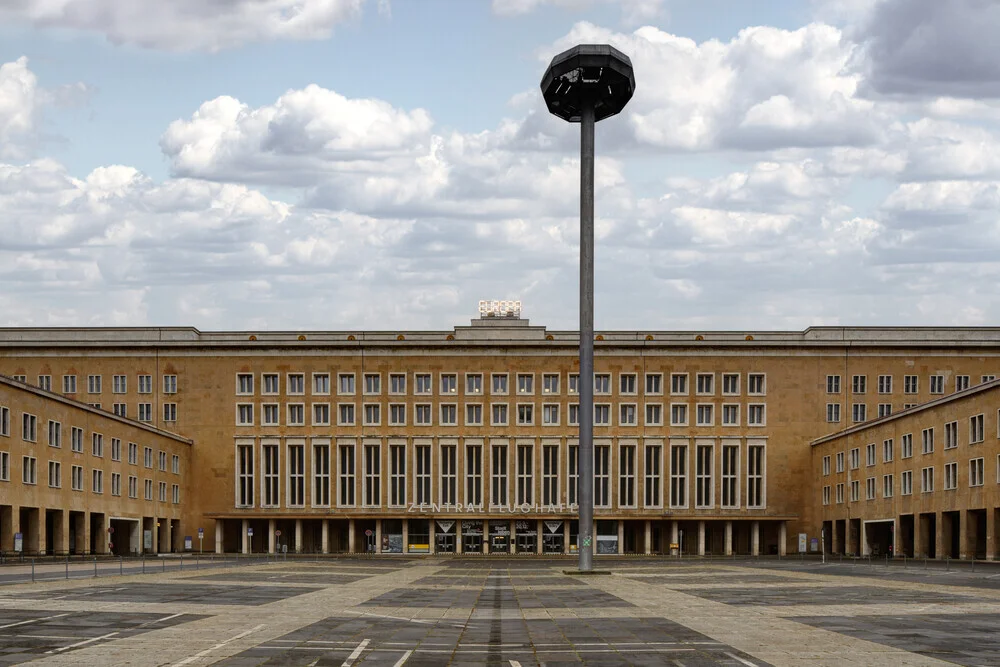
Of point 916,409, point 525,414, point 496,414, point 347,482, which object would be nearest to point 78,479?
point 347,482

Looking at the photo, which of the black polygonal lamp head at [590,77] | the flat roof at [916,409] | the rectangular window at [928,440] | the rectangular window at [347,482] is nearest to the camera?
the black polygonal lamp head at [590,77]

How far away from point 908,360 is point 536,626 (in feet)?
361

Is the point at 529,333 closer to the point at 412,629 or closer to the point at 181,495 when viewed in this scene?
the point at 181,495

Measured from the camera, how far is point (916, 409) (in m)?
104

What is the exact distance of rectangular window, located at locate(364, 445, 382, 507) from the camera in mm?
138875

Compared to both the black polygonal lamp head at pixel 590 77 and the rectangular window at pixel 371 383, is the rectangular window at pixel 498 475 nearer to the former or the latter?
the rectangular window at pixel 371 383

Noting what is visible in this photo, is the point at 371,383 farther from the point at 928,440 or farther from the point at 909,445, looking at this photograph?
the point at 928,440

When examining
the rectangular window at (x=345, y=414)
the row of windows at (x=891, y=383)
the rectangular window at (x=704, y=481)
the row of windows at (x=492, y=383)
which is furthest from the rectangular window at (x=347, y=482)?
the row of windows at (x=891, y=383)

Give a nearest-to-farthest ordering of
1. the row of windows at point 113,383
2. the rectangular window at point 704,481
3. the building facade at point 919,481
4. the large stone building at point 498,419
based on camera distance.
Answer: the building facade at point 919,481 < the large stone building at point 498,419 < the rectangular window at point 704,481 < the row of windows at point 113,383

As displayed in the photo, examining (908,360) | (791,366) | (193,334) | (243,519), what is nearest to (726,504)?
(791,366)

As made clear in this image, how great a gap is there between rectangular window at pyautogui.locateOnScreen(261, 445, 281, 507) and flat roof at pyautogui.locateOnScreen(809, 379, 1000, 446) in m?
58.2

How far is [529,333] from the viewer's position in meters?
141

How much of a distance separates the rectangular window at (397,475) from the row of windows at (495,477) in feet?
0.11

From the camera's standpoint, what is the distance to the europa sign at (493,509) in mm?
137250
